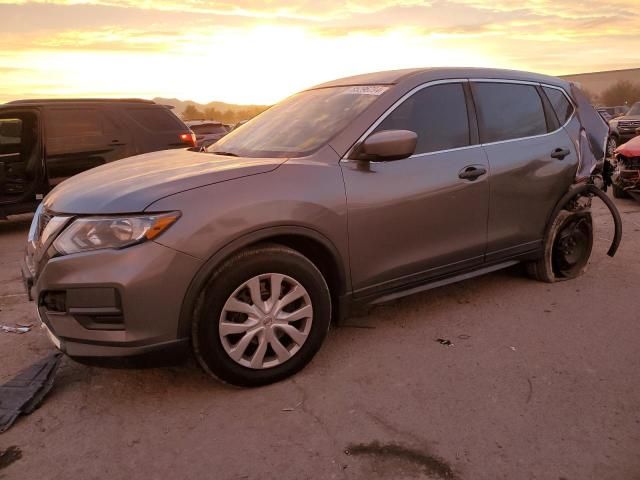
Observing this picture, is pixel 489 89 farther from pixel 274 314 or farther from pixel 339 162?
pixel 274 314

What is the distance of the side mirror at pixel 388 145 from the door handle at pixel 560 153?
5.62ft

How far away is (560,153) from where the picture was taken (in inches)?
175

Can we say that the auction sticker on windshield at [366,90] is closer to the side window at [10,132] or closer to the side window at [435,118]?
the side window at [435,118]

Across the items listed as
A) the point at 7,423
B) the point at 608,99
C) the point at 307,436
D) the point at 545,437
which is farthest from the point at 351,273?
the point at 608,99

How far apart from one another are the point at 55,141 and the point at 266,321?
5.86 m

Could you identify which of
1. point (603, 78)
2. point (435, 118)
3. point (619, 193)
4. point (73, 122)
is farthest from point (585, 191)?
point (603, 78)

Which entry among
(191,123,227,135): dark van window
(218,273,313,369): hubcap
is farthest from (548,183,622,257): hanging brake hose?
(191,123,227,135): dark van window

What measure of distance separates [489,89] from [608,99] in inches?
3430

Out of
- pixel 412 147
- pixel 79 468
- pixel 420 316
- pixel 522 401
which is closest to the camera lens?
pixel 79 468

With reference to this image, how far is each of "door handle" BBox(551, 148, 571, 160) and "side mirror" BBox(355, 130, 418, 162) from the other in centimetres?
171

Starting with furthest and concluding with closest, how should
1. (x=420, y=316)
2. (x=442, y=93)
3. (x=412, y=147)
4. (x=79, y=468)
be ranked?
(x=420, y=316) < (x=442, y=93) < (x=412, y=147) < (x=79, y=468)

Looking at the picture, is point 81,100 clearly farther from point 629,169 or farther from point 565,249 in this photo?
point 629,169

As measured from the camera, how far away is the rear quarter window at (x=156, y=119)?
8.02 metres

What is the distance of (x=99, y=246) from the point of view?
271cm
